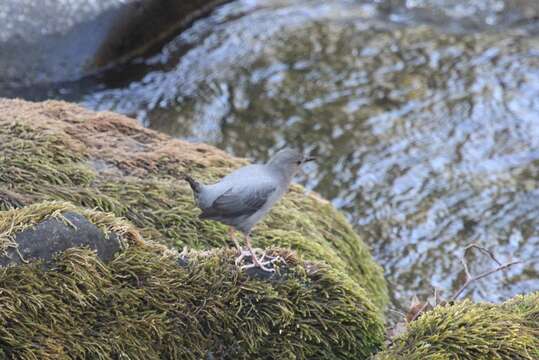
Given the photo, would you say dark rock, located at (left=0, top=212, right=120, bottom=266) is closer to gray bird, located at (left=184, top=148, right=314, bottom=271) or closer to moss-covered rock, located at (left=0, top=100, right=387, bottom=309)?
gray bird, located at (left=184, top=148, right=314, bottom=271)

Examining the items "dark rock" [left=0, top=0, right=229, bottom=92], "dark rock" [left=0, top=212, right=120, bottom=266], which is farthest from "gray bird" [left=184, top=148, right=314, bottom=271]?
"dark rock" [left=0, top=0, right=229, bottom=92]

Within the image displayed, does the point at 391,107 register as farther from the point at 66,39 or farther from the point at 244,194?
the point at 244,194

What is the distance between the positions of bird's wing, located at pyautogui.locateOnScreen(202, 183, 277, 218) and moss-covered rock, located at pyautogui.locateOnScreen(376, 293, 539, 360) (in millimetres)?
963

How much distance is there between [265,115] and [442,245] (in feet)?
9.15

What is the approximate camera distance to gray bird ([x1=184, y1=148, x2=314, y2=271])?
3.92 m

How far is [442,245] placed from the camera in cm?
674

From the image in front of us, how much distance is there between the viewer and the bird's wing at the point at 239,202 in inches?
154

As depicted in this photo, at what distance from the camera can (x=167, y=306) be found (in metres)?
3.52

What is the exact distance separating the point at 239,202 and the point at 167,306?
0.68 metres

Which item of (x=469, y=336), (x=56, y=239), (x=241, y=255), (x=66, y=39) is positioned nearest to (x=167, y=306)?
(x=241, y=255)

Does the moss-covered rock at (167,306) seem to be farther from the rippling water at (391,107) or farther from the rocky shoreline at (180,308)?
the rippling water at (391,107)

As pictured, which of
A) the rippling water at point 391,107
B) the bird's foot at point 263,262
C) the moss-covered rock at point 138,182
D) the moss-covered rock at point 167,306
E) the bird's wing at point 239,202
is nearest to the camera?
the moss-covered rock at point 167,306

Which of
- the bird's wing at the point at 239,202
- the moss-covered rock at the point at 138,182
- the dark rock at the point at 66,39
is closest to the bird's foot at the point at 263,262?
the bird's wing at the point at 239,202

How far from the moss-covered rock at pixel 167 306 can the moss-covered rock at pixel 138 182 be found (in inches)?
31.2
